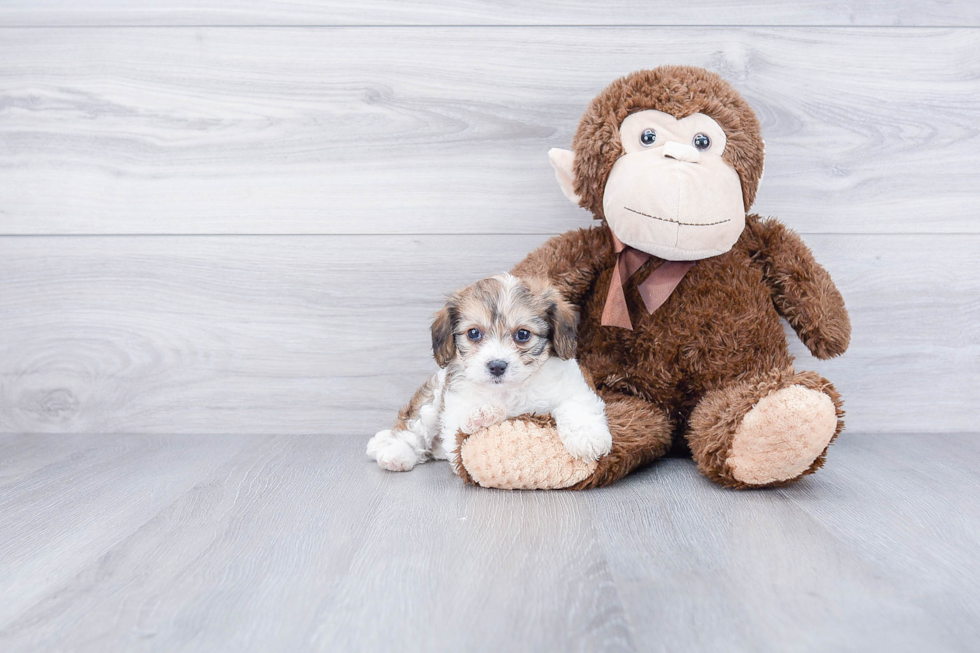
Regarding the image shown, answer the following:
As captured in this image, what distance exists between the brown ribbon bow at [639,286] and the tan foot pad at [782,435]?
301 mm

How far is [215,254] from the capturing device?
188 cm

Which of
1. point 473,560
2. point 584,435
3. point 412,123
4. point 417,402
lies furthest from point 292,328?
point 473,560

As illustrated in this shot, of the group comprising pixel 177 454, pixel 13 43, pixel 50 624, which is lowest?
pixel 177 454

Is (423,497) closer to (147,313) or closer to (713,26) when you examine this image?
(147,313)

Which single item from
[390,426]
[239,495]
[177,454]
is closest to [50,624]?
[239,495]

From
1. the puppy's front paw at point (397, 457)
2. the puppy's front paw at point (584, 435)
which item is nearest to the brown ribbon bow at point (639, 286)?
the puppy's front paw at point (584, 435)

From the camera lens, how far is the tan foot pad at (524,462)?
1.39 m

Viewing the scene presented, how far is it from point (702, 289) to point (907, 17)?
91 cm

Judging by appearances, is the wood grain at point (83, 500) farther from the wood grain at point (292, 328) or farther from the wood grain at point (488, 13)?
the wood grain at point (488, 13)

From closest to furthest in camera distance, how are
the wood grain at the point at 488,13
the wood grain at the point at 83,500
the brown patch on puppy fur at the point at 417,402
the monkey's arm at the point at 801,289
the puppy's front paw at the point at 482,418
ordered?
the wood grain at the point at 83,500 < the puppy's front paw at the point at 482,418 < the monkey's arm at the point at 801,289 < the brown patch on puppy fur at the point at 417,402 < the wood grain at the point at 488,13

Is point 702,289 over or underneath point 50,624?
over

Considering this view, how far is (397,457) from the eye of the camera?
1575mm

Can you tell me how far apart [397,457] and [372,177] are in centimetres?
71

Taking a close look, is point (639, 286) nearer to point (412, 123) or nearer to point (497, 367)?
point (497, 367)
